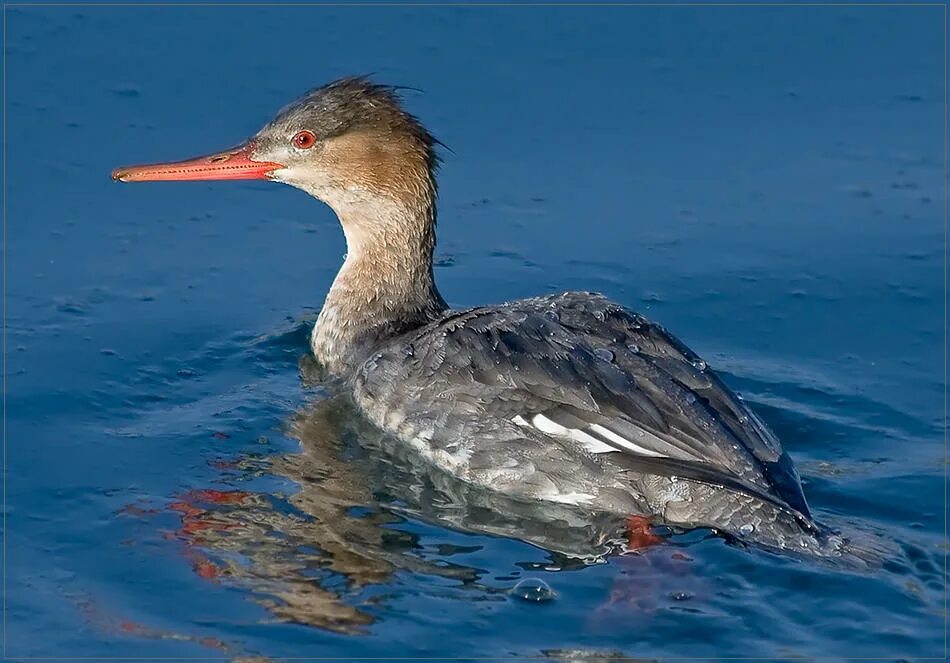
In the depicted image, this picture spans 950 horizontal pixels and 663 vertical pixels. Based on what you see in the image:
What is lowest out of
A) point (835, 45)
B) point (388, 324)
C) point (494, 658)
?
point (494, 658)

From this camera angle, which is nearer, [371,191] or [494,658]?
[494,658]

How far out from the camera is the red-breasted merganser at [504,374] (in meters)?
8.59

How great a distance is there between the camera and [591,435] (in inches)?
343

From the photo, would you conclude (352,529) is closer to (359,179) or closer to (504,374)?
(504,374)

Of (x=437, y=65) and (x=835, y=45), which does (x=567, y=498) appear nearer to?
(x=437, y=65)

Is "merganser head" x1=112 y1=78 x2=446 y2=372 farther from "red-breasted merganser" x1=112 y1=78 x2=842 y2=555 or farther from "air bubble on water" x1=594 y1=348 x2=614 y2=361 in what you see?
"air bubble on water" x1=594 y1=348 x2=614 y2=361

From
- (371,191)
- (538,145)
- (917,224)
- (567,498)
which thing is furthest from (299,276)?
(917,224)

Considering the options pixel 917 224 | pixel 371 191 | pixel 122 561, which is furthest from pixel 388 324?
pixel 917 224

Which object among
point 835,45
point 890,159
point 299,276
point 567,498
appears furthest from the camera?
point 835,45

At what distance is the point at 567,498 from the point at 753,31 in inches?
235

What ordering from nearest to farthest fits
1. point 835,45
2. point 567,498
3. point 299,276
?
point 567,498 → point 299,276 → point 835,45

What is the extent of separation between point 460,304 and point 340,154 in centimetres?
144

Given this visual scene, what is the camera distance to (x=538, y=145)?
1246 centimetres

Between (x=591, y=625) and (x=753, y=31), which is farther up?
(x=753, y=31)
